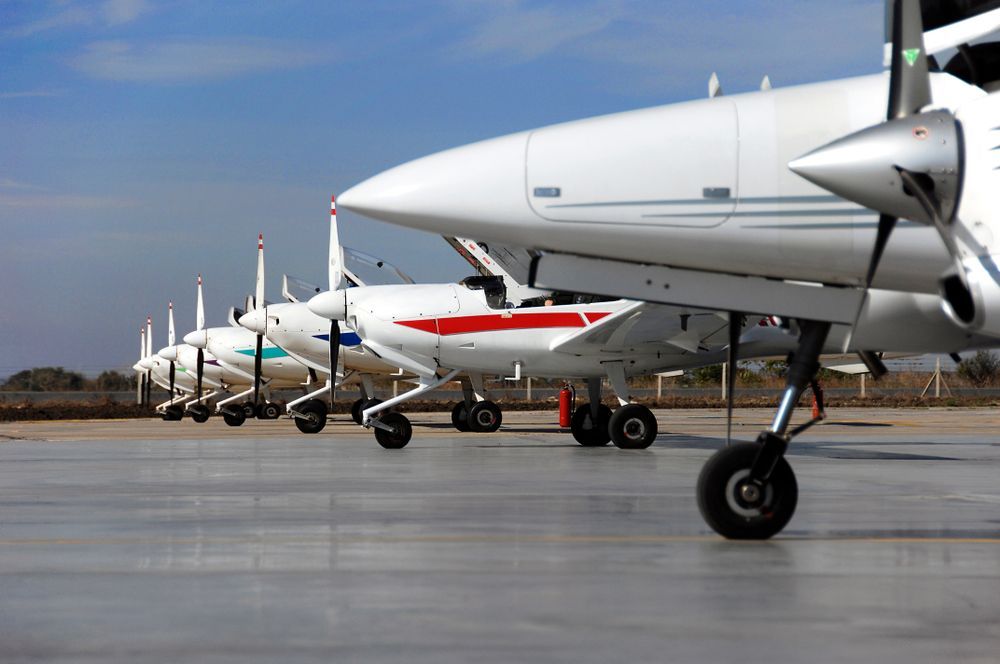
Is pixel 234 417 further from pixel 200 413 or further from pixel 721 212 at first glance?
pixel 721 212

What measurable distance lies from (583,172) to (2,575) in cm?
374

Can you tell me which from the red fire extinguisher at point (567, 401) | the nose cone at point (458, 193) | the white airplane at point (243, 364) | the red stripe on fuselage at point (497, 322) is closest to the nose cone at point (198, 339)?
the white airplane at point (243, 364)

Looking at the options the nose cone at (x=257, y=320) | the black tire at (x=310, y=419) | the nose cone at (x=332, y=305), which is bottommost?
the black tire at (x=310, y=419)

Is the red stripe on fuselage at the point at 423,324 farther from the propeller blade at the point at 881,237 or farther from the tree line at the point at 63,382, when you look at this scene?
the tree line at the point at 63,382

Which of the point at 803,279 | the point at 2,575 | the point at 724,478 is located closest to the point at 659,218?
the point at 803,279

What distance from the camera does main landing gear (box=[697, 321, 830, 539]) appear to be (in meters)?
6.86

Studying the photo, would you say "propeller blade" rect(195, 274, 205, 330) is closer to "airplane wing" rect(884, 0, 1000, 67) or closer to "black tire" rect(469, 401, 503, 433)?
"black tire" rect(469, 401, 503, 433)

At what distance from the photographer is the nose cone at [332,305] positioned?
2002cm

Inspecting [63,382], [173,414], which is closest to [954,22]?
[173,414]

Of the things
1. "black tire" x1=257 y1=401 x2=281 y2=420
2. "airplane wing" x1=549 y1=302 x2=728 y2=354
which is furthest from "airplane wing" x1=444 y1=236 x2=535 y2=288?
"black tire" x1=257 y1=401 x2=281 y2=420

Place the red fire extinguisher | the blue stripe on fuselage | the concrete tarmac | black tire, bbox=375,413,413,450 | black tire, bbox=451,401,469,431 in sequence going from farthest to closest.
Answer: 1. the blue stripe on fuselage
2. black tire, bbox=451,401,469,431
3. the red fire extinguisher
4. black tire, bbox=375,413,413,450
5. the concrete tarmac

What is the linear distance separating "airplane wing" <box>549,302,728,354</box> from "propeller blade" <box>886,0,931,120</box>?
9.61 metres

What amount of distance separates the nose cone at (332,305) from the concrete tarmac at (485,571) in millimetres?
8036

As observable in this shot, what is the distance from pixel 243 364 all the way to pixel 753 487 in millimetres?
30737
